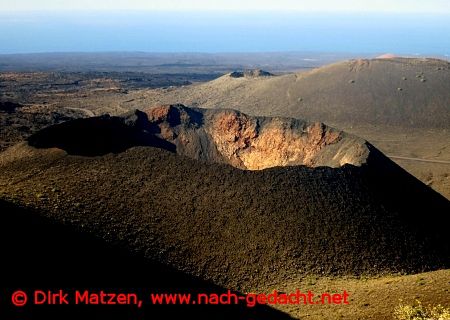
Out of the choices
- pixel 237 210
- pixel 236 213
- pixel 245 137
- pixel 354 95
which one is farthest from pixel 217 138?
pixel 354 95

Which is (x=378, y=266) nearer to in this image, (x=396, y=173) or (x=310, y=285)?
(x=310, y=285)

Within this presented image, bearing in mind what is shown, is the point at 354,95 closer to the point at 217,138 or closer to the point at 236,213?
the point at 217,138

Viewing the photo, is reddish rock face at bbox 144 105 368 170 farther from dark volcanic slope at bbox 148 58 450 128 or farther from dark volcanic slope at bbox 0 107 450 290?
dark volcanic slope at bbox 148 58 450 128

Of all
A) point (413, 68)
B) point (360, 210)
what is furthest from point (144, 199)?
point (413, 68)

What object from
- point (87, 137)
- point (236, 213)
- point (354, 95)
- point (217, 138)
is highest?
point (87, 137)

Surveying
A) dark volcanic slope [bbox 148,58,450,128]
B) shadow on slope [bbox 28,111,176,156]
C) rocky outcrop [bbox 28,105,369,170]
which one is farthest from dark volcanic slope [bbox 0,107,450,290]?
dark volcanic slope [bbox 148,58,450,128]

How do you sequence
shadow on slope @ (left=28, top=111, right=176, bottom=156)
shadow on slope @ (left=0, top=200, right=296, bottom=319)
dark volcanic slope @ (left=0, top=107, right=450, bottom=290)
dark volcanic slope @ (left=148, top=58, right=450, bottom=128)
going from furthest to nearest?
dark volcanic slope @ (left=148, top=58, right=450, bottom=128)
shadow on slope @ (left=28, top=111, right=176, bottom=156)
dark volcanic slope @ (left=0, top=107, right=450, bottom=290)
shadow on slope @ (left=0, top=200, right=296, bottom=319)

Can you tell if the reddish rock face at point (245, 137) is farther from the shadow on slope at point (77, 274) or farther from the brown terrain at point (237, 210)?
the shadow on slope at point (77, 274)
